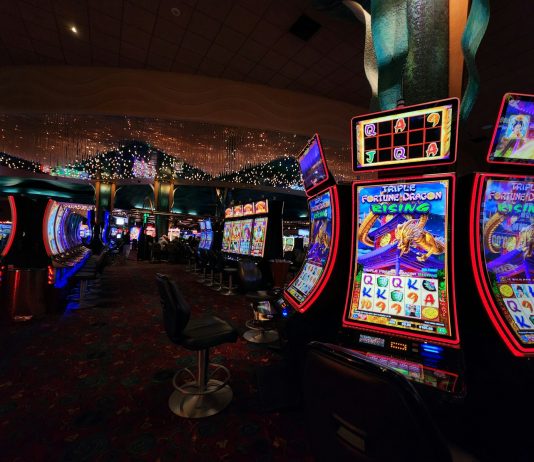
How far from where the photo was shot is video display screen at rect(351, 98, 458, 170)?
1485 millimetres

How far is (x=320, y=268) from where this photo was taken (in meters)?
1.92

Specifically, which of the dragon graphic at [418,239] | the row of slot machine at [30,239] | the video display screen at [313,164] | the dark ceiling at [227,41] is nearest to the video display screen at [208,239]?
the row of slot machine at [30,239]

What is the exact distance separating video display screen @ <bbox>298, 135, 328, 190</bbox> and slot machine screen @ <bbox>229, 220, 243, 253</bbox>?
412 cm

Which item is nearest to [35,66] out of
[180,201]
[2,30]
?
[2,30]

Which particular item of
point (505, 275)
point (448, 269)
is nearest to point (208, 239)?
point (448, 269)

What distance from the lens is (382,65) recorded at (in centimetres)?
223

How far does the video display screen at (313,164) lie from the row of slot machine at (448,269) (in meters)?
0.21

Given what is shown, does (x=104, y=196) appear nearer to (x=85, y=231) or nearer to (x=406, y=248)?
(x=85, y=231)

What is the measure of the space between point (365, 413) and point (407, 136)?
58.3 inches

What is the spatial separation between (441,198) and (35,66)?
6.86m

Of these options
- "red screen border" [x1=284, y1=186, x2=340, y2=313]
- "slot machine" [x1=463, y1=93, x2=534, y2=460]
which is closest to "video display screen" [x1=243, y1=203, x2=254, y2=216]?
"red screen border" [x1=284, y1=186, x2=340, y2=313]

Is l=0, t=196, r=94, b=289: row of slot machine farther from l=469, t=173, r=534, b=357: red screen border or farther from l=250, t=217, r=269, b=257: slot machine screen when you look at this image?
l=469, t=173, r=534, b=357: red screen border

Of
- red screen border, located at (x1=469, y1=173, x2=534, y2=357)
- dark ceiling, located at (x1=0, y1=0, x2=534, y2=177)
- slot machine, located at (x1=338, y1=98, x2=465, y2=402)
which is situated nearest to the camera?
red screen border, located at (x1=469, y1=173, x2=534, y2=357)

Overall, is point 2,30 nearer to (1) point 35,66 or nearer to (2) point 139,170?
(1) point 35,66
